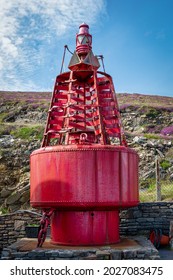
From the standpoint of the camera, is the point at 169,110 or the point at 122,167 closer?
the point at 122,167

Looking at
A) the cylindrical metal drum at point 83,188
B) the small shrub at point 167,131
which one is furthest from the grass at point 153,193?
the small shrub at point 167,131

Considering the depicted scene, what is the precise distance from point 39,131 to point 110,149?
17231 mm

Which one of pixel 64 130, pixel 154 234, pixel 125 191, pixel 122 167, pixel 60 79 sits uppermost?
pixel 60 79

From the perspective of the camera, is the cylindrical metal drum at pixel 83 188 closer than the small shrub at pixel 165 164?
Yes

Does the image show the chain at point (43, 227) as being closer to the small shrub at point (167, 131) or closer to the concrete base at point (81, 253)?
the concrete base at point (81, 253)

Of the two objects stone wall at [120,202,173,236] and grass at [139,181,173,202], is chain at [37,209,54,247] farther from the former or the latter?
grass at [139,181,173,202]

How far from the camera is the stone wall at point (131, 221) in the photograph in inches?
517

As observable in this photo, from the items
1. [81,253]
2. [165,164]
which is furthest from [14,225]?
[165,164]

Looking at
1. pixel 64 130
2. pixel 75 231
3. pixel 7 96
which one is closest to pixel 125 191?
pixel 75 231

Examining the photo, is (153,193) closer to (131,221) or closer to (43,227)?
(131,221)

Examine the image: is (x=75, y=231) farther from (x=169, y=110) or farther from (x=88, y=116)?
(x=169, y=110)

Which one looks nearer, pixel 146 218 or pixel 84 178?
pixel 84 178

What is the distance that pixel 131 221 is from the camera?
13.4m

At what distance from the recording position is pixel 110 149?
10.2 meters
